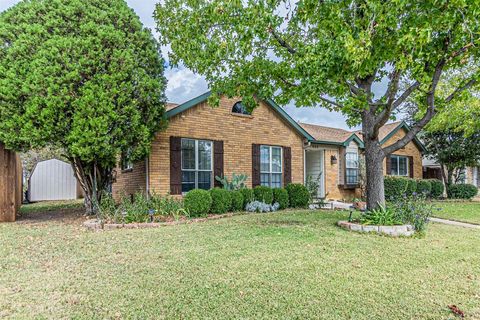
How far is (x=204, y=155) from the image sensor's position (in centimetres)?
1176

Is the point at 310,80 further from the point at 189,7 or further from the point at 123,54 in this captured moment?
the point at 123,54

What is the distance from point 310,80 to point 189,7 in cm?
419

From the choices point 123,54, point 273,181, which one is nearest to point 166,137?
point 123,54

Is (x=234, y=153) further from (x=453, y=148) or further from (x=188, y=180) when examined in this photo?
(x=453, y=148)

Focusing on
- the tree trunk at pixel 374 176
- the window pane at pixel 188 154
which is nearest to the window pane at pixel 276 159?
the window pane at pixel 188 154

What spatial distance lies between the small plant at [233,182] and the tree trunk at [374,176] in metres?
4.71

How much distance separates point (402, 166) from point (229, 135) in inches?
479

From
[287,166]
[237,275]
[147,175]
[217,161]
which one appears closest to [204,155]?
[217,161]

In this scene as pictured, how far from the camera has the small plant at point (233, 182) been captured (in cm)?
1123

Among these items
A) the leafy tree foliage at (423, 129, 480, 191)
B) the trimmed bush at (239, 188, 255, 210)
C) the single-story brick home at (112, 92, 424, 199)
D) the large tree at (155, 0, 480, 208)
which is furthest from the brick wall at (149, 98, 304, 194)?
the leafy tree foliage at (423, 129, 480, 191)

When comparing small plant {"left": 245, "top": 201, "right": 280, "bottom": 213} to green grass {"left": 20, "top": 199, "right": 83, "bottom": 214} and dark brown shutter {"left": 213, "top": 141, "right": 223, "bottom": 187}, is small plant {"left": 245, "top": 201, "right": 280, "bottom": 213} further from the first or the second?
green grass {"left": 20, "top": 199, "right": 83, "bottom": 214}

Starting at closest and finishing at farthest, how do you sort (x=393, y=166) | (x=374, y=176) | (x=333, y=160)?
(x=374, y=176)
(x=333, y=160)
(x=393, y=166)

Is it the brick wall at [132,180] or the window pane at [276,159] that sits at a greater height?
the window pane at [276,159]

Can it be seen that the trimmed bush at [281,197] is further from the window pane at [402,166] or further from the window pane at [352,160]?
the window pane at [402,166]
